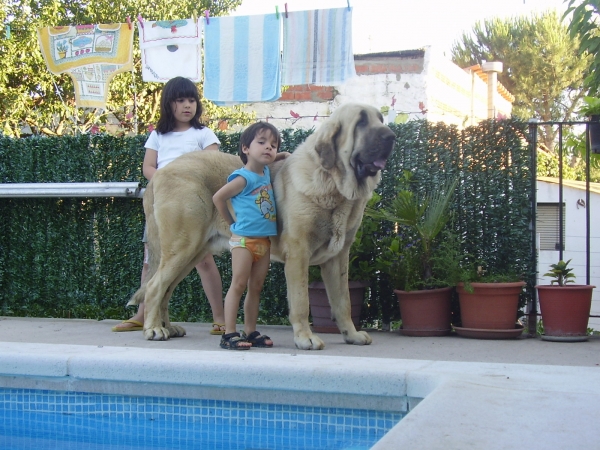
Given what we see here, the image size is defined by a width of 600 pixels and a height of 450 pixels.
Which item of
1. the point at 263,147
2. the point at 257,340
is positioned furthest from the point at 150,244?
the point at 263,147

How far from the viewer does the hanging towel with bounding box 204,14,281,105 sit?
731 cm

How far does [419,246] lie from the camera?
17.2 feet

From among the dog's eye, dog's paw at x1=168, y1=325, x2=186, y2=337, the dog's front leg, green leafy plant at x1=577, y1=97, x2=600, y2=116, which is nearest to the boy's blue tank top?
the dog's front leg

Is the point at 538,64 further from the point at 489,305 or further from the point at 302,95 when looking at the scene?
the point at 489,305

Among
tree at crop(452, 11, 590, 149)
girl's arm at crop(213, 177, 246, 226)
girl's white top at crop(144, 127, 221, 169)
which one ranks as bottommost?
girl's arm at crop(213, 177, 246, 226)

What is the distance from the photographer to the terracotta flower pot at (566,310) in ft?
16.0

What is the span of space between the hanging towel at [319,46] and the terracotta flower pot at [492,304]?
124 inches

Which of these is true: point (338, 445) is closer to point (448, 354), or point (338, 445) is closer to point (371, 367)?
point (371, 367)

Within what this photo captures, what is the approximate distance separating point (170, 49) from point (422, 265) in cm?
396

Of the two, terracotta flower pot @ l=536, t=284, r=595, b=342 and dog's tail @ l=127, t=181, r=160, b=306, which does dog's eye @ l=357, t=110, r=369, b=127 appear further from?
terracotta flower pot @ l=536, t=284, r=595, b=342

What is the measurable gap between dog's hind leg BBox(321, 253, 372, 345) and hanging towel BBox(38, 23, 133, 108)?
411 centimetres

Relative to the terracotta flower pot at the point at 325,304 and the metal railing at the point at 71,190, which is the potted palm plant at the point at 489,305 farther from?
the metal railing at the point at 71,190

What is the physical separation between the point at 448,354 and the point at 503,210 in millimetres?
1556

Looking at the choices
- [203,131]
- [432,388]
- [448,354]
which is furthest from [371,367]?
[203,131]
